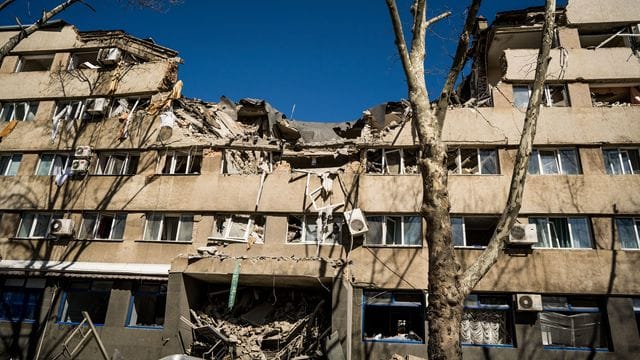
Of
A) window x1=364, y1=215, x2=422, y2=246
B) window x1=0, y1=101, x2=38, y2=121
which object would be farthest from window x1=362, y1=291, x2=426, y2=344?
window x1=0, y1=101, x2=38, y2=121

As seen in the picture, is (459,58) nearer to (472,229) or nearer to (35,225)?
(472,229)

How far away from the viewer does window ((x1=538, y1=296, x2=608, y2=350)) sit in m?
12.5

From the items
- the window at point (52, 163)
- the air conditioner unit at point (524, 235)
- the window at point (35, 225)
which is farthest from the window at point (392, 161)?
the window at point (52, 163)

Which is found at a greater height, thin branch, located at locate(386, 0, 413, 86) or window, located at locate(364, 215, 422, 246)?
thin branch, located at locate(386, 0, 413, 86)

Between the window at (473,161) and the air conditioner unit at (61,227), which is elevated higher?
the window at (473,161)

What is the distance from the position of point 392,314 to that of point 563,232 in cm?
645

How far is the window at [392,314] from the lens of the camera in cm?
1355

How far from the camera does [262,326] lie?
1312 centimetres

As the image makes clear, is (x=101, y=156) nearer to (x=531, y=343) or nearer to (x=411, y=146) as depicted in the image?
(x=411, y=146)

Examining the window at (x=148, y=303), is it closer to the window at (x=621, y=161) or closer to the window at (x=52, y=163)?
the window at (x=52, y=163)

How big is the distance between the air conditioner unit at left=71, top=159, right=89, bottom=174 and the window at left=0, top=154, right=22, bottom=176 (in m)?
3.52

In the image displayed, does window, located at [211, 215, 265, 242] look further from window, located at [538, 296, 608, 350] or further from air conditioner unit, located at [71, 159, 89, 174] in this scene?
window, located at [538, 296, 608, 350]

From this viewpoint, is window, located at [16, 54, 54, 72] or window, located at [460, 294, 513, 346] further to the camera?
window, located at [16, 54, 54, 72]

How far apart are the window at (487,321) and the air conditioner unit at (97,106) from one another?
56.4ft
